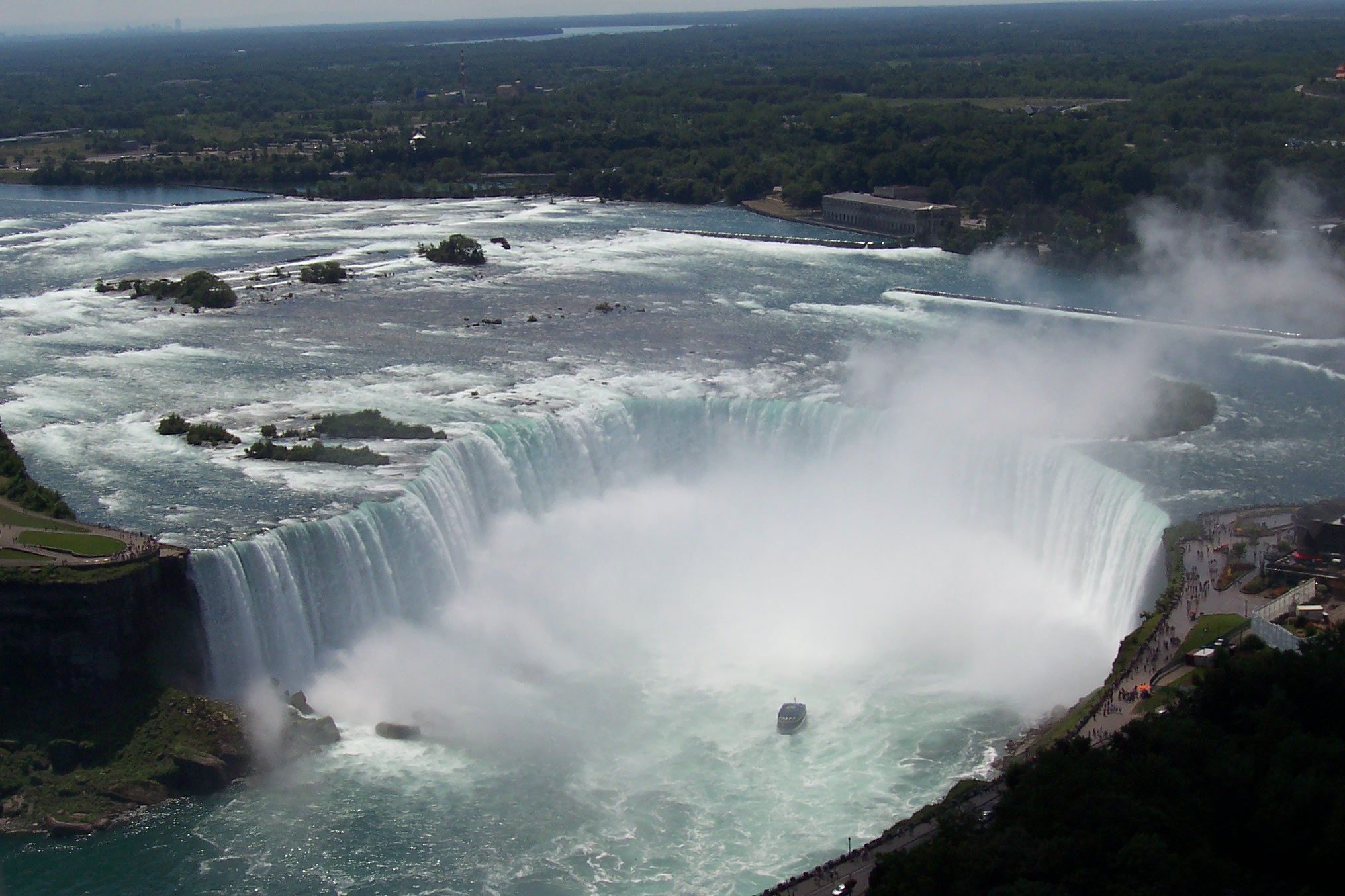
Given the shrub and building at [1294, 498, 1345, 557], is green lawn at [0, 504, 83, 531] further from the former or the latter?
building at [1294, 498, 1345, 557]

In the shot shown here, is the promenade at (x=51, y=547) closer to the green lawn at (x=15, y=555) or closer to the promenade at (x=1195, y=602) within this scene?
the green lawn at (x=15, y=555)

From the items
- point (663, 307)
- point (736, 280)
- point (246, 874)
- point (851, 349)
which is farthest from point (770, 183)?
point (246, 874)

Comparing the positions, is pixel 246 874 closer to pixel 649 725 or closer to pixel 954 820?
pixel 649 725

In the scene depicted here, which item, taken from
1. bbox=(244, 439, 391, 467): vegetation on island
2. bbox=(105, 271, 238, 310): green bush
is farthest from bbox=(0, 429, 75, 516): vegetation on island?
bbox=(105, 271, 238, 310): green bush

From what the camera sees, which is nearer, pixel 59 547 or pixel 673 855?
pixel 673 855

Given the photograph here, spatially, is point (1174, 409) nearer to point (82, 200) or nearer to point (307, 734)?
point (307, 734)

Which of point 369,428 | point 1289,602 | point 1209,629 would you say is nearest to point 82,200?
point 369,428

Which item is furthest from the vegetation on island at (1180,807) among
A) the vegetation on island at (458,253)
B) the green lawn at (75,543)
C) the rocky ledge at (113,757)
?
the vegetation on island at (458,253)
